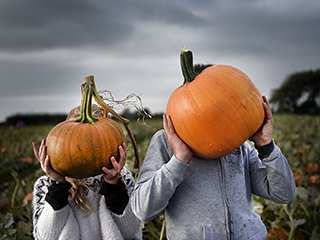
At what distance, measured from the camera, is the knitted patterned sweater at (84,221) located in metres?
2.02

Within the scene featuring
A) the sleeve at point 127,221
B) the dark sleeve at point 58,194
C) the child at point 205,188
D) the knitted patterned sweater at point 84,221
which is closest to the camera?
the child at point 205,188

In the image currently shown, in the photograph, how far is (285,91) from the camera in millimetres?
39469

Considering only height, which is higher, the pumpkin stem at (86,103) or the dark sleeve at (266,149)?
the pumpkin stem at (86,103)

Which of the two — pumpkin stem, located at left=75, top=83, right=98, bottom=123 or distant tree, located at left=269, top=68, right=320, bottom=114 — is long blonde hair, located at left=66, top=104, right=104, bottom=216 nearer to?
pumpkin stem, located at left=75, top=83, right=98, bottom=123

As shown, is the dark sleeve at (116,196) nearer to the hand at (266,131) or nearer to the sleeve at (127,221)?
the sleeve at (127,221)

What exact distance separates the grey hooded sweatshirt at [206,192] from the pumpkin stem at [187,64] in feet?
1.34

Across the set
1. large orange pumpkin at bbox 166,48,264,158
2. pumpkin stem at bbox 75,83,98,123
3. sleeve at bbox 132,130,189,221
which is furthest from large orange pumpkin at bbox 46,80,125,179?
A: large orange pumpkin at bbox 166,48,264,158

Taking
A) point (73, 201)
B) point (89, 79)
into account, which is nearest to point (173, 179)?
point (89, 79)

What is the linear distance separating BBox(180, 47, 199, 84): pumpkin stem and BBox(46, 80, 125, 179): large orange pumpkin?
539 millimetres

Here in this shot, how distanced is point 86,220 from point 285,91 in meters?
42.7

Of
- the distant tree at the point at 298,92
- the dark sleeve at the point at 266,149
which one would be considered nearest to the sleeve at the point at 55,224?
the dark sleeve at the point at 266,149

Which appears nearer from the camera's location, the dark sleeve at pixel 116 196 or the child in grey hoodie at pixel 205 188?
the child in grey hoodie at pixel 205 188

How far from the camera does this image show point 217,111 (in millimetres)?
1325

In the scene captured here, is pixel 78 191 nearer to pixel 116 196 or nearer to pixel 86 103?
pixel 116 196
